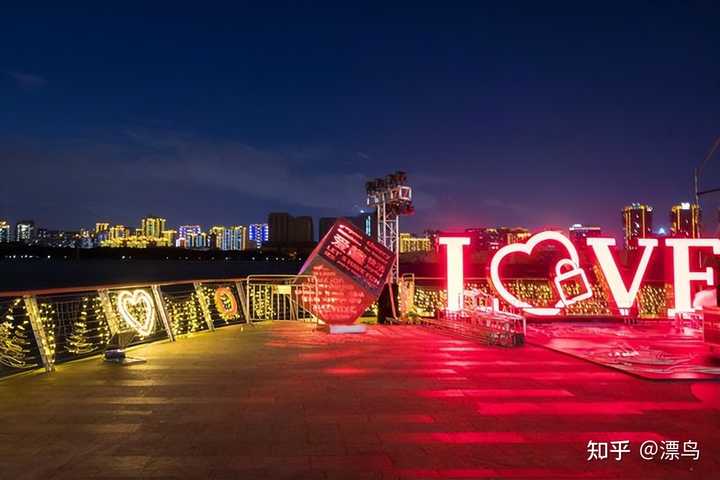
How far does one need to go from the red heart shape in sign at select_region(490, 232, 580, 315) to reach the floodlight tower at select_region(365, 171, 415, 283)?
2921 mm

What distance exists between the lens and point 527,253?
47.8ft

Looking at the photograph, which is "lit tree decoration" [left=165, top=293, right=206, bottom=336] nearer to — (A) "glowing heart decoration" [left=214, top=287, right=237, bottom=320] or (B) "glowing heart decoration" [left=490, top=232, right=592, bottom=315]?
(A) "glowing heart decoration" [left=214, top=287, right=237, bottom=320]

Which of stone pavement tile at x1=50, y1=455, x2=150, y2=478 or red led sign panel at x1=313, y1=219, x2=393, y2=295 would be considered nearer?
stone pavement tile at x1=50, y1=455, x2=150, y2=478

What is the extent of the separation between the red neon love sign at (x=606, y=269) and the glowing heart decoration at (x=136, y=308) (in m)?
7.20

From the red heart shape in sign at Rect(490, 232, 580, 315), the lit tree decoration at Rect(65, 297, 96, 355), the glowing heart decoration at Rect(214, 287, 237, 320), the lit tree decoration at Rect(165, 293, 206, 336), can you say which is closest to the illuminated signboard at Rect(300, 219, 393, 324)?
the glowing heart decoration at Rect(214, 287, 237, 320)

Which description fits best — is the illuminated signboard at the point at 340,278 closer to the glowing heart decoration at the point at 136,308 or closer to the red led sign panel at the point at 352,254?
the red led sign panel at the point at 352,254

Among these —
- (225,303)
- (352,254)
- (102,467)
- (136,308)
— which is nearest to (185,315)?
(225,303)

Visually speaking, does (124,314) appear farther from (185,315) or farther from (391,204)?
(391,204)

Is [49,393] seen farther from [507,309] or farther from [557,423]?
[507,309]

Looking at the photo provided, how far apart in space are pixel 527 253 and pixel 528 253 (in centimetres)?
6

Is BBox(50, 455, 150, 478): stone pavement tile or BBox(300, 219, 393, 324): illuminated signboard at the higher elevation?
BBox(300, 219, 393, 324): illuminated signboard

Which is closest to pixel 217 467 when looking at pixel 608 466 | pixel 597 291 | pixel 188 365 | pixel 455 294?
pixel 608 466

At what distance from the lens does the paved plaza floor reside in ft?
15.4

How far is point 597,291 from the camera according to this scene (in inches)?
683
